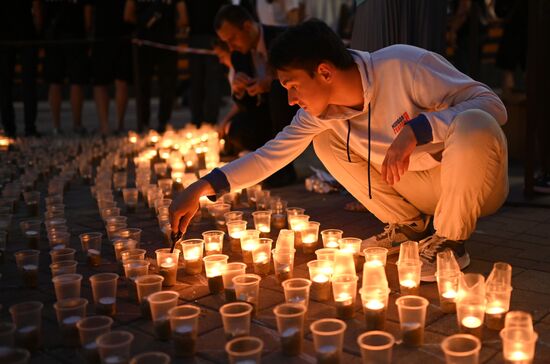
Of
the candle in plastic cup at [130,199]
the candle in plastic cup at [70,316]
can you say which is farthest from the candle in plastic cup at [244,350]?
the candle in plastic cup at [130,199]

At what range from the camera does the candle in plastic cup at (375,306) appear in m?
2.97

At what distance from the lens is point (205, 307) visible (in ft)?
11.1

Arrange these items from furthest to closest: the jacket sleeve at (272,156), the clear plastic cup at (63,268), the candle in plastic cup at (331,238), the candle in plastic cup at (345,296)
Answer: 1. the candle in plastic cup at (331,238)
2. the jacket sleeve at (272,156)
3. the clear plastic cup at (63,268)
4. the candle in plastic cup at (345,296)

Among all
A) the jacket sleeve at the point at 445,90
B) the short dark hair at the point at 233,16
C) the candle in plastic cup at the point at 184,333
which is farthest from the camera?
the short dark hair at the point at 233,16

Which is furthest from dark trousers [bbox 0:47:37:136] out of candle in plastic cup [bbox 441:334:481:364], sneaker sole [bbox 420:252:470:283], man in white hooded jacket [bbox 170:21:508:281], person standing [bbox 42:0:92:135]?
candle in plastic cup [bbox 441:334:481:364]

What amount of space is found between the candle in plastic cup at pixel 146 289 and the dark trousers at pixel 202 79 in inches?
316

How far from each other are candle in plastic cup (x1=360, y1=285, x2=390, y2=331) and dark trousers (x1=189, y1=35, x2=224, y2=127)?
844 centimetres

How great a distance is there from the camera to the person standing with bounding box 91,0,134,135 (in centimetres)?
1056

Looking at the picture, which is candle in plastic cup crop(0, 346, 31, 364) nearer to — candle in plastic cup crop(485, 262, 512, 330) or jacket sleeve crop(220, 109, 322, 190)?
jacket sleeve crop(220, 109, 322, 190)

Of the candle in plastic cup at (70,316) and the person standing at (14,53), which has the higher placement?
the person standing at (14,53)

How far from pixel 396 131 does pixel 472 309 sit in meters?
1.23

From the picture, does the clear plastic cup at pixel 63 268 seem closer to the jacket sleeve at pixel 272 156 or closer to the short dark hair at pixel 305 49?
the jacket sleeve at pixel 272 156

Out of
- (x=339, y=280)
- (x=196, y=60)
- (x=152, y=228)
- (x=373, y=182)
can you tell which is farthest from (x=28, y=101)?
(x=339, y=280)

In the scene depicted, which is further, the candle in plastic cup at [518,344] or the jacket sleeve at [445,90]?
the jacket sleeve at [445,90]
